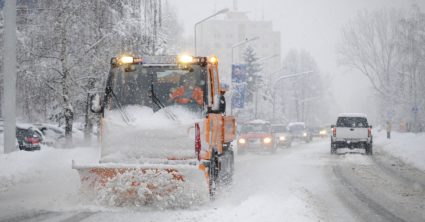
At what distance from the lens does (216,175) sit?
1083 centimetres

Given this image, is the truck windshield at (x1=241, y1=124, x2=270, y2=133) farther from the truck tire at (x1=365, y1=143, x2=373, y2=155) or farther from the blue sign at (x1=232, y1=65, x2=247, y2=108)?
the blue sign at (x1=232, y1=65, x2=247, y2=108)

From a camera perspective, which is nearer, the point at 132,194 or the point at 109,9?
the point at 132,194

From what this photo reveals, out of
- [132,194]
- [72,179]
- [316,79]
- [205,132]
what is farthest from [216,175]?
[316,79]

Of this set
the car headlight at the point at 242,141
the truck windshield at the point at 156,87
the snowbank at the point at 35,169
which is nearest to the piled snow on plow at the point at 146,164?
the truck windshield at the point at 156,87

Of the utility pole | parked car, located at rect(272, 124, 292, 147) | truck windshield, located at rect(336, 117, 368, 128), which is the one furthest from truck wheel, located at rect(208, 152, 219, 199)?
parked car, located at rect(272, 124, 292, 147)

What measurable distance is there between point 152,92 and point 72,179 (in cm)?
534

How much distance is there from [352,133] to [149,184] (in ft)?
70.0

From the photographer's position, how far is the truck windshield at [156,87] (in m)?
10.3

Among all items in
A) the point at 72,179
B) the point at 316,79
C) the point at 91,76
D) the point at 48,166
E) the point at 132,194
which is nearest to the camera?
the point at 132,194

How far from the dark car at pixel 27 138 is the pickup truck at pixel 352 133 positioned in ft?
47.8

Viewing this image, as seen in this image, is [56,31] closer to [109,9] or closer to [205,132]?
[109,9]

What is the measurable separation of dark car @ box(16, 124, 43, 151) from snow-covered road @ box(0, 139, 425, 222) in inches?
271

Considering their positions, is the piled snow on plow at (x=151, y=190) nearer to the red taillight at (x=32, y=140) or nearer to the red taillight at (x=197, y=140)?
the red taillight at (x=197, y=140)

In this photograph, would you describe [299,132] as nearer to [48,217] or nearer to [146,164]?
[146,164]
